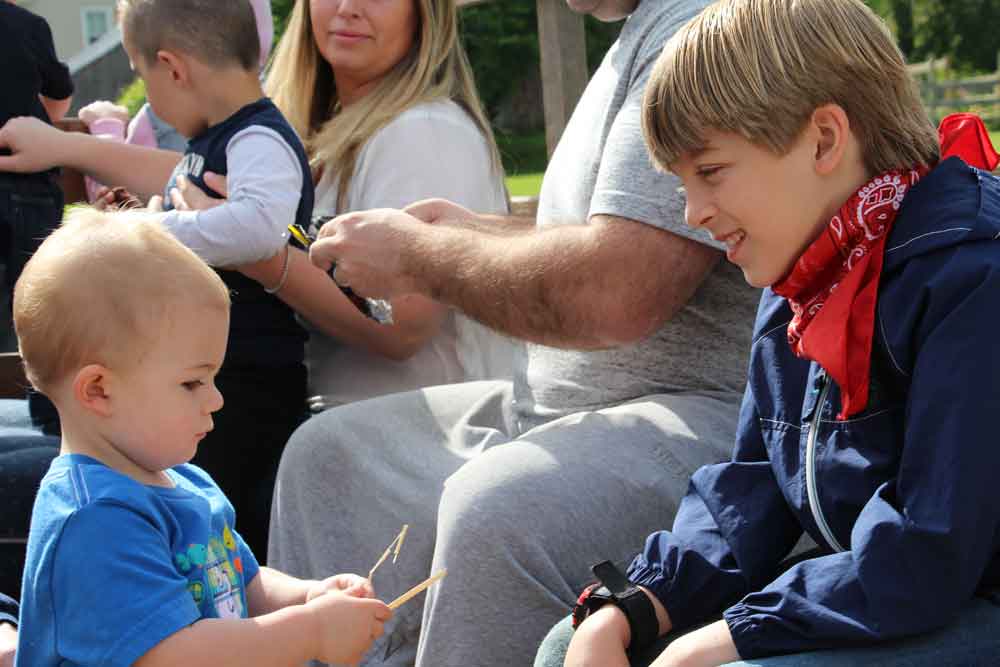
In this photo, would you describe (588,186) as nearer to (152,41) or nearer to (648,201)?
(648,201)

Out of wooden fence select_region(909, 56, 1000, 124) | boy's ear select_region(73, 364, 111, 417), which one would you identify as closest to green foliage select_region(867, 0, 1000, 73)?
wooden fence select_region(909, 56, 1000, 124)

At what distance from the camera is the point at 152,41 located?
10.3 ft

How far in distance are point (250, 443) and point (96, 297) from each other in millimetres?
1304

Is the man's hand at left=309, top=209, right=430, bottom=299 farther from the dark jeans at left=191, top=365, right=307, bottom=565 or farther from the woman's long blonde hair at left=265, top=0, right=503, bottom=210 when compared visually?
the woman's long blonde hair at left=265, top=0, right=503, bottom=210

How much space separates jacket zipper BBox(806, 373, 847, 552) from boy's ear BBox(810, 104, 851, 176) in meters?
0.27

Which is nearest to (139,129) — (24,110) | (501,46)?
(24,110)

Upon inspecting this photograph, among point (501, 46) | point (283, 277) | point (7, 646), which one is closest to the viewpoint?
point (7, 646)

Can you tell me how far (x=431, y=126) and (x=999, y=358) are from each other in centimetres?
182

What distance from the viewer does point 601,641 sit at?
1850 mm

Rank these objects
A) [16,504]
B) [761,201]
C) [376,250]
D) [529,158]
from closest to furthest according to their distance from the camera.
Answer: [761,201] → [376,250] → [16,504] → [529,158]

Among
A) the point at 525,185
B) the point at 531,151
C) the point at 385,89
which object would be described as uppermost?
the point at 385,89

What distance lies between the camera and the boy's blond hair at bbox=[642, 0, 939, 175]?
180 centimetres

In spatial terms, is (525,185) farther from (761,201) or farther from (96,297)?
(96,297)

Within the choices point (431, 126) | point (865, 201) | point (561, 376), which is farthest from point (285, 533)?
point (865, 201)
